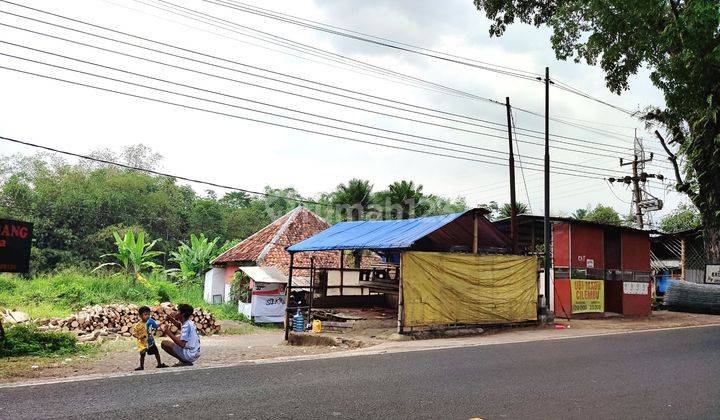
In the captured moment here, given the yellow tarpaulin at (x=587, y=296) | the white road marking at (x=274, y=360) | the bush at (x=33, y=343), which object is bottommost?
the bush at (x=33, y=343)

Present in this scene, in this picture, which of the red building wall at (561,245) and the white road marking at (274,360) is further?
the red building wall at (561,245)

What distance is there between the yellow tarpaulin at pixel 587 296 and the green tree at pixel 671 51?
526cm

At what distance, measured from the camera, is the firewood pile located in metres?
17.8

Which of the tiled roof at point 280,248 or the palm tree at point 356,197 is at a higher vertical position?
the palm tree at point 356,197

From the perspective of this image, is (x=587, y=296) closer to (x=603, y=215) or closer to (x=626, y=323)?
(x=626, y=323)

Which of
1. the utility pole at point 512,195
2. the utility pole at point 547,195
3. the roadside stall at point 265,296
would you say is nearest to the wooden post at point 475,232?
the utility pole at point 512,195

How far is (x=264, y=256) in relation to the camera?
1110 inches

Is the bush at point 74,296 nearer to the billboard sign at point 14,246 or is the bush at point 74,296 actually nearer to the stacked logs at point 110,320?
the stacked logs at point 110,320

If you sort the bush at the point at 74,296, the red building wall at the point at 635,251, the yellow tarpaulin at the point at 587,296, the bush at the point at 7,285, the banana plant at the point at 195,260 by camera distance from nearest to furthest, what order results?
the yellow tarpaulin at the point at 587,296
the red building wall at the point at 635,251
the bush at the point at 74,296
the bush at the point at 7,285
the banana plant at the point at 195,260

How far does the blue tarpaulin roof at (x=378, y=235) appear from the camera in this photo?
48.5ft

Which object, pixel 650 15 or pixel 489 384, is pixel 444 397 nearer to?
pixel 489 384

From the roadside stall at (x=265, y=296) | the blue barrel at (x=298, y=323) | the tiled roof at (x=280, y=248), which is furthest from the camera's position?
the tiled roof at (x=280, y=248)

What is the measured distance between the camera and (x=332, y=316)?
57.9ft

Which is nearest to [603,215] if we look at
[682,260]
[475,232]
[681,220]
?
[681,220]
